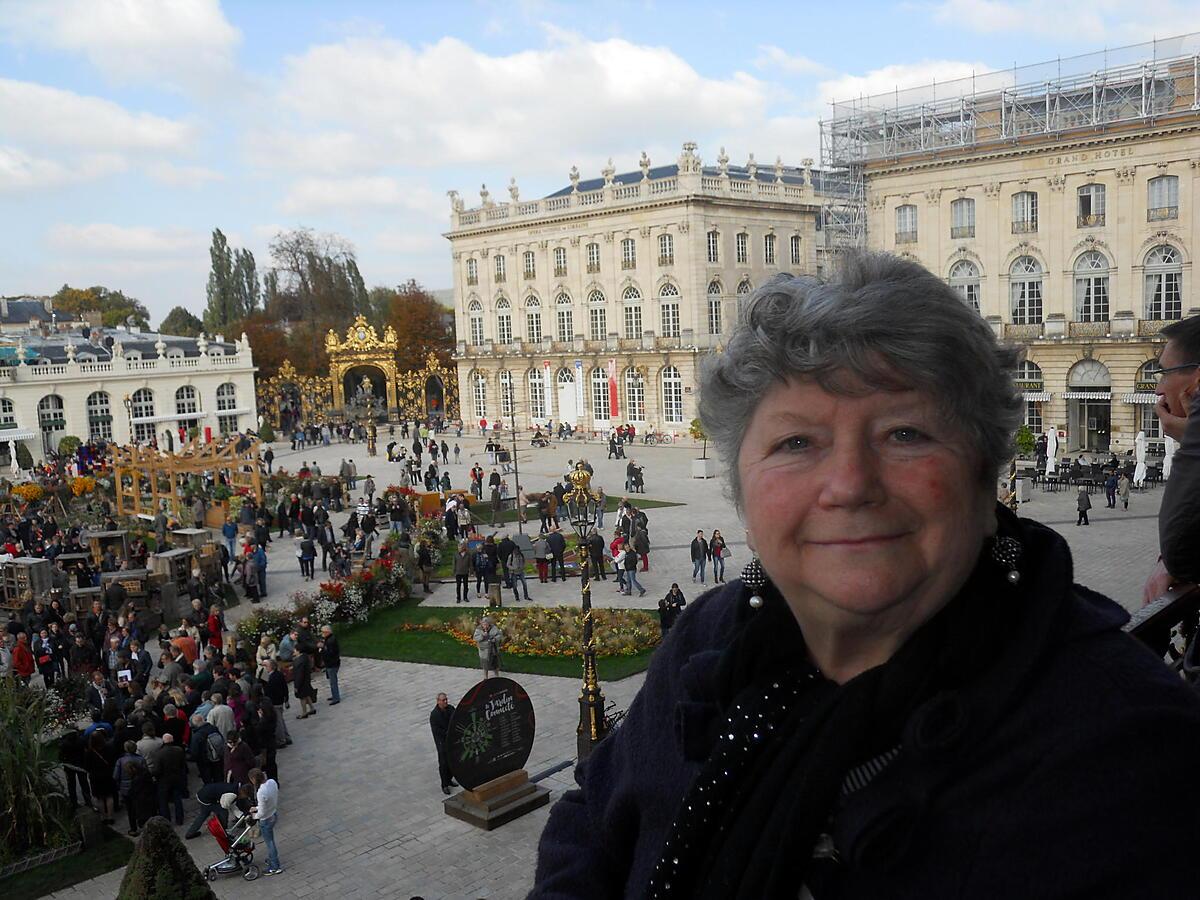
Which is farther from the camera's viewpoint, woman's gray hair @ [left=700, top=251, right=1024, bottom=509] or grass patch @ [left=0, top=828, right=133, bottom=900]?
grass patch @ [left=0, top=828, right=133, bottom=900]

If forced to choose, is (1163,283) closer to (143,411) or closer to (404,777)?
(404,777)

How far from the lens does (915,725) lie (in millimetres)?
1610

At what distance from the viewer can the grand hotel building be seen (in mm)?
38250

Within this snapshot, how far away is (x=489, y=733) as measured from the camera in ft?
42.4

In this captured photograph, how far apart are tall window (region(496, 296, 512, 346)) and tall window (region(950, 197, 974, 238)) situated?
26.8 m

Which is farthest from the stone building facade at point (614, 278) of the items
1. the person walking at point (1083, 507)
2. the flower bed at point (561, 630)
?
the flower bed at point (561, 630)

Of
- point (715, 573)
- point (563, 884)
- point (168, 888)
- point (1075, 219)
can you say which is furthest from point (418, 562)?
point (1075, 219)

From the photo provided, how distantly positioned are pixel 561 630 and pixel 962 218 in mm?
30501

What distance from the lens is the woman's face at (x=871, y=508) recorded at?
1.79 metres

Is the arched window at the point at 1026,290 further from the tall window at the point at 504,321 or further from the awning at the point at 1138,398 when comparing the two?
the tall window at the point at 504,321

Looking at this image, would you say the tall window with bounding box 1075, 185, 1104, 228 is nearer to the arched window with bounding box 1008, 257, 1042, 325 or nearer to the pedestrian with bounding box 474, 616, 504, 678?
the arched window with bounding box 1008, 257, 1042, 325

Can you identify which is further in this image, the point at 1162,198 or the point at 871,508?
the point at 1162,198

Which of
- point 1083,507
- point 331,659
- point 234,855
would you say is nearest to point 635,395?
point 1083,507

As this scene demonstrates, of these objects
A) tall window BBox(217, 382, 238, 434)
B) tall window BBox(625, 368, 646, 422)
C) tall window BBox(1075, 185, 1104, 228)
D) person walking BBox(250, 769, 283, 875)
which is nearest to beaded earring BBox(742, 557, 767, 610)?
person walking BBox(250, 769, 283, 875)
